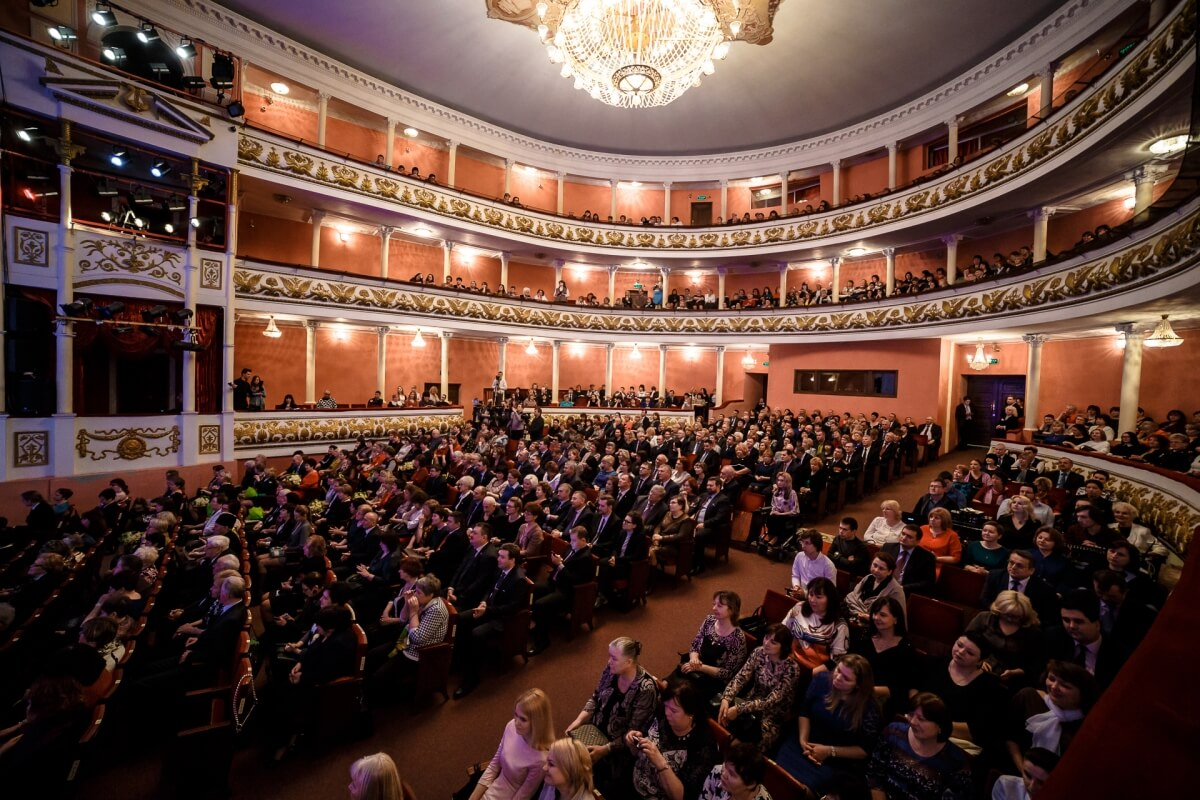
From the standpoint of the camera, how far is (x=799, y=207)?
1789 centimetres

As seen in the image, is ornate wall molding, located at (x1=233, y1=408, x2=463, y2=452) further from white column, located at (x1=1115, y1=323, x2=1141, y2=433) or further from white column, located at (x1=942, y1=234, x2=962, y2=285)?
white column, located at (x1=1115, y1=323, x2=1141, y2=433)

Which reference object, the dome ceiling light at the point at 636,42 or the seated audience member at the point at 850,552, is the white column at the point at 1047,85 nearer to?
the dome ceiling light at the point at 636,42

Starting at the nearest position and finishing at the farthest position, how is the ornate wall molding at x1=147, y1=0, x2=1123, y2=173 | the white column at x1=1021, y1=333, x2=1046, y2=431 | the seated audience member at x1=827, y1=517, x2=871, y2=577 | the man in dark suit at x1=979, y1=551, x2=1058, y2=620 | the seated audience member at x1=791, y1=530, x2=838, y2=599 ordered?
the man in dark suit at x1=979, y1=551, x2=1058, y2=620 < the seated audience member at x1=791, y1=530, x2=838, y2=599 < the seated audience member at x1=827, y1=517, x2=871, y2=577 < the ornate wall molding at x1=147, y1=0, x2=1123, y2=173 < the white column at x1=1021, y1=333, x2=1046, y2=431

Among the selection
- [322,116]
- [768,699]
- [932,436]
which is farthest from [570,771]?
[322,116]

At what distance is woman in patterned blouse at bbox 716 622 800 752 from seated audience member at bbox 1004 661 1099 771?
3.42 feet

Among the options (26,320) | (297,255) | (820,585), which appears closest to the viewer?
(820,585)

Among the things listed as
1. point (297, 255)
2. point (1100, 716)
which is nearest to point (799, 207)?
point (297, 255)

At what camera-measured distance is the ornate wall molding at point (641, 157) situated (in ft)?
34.6

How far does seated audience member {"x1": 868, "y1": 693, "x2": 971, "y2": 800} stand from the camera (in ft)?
7.47

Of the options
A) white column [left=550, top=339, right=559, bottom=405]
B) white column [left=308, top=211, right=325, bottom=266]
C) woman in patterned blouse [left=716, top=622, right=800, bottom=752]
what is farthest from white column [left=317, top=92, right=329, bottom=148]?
woman in patterned blouse [left=716, top=622, right=800, bottom=752]

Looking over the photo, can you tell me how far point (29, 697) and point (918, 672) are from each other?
5007 millimetres

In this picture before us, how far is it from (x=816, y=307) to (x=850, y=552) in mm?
12641

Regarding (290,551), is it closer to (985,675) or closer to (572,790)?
(572,790)

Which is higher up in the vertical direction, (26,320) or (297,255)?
(297,255)
